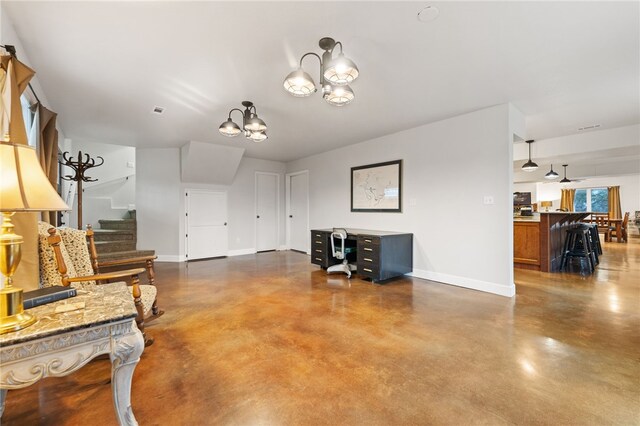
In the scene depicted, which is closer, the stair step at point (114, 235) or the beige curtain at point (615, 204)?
the stair step at point (114, 235)

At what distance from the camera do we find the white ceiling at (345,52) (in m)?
1.90

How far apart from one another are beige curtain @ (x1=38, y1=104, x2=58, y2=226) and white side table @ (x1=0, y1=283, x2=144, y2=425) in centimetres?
237

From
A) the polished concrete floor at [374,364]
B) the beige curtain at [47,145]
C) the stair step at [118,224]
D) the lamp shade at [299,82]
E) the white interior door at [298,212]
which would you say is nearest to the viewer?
the polished concrete floor at [374,364]

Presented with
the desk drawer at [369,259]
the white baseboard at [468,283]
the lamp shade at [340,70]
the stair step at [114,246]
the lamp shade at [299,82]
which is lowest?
the white baseboard at [468,283]

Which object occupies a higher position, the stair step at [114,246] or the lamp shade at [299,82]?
the lamp shade at [299,82]

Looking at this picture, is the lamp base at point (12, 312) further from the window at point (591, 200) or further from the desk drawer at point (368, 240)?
the window at point (591, 200)

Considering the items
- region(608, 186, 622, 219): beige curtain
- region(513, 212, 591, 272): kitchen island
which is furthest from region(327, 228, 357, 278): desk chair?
region(608, 186, 622, 219): beige curtain

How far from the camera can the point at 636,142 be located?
4.43 meters

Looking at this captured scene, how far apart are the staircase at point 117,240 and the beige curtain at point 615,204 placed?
51.6ft

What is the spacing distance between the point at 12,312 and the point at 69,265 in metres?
1.35

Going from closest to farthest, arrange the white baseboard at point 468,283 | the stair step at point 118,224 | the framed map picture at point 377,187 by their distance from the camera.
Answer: the white baseboard at point 468,283, the framed map picture at point 377,187, the stair step at point 118,224

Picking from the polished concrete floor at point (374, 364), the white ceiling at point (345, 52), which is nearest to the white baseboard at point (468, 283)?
the polished concrete floor at point (374, 364)

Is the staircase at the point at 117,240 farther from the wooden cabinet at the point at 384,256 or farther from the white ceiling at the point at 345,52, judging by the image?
the wooden cabinet at the point at 384,256

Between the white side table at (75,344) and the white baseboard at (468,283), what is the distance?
12.9ft
